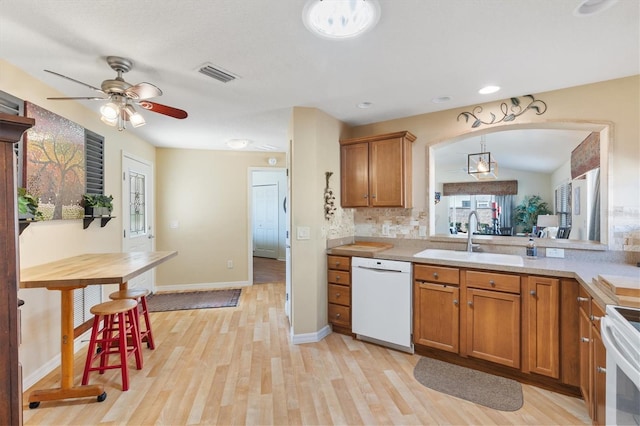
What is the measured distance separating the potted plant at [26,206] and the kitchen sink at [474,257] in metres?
2.96

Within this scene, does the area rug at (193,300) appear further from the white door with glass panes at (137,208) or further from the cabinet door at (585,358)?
the cabinet door at (585,358)

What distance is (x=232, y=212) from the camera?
16.2 feet

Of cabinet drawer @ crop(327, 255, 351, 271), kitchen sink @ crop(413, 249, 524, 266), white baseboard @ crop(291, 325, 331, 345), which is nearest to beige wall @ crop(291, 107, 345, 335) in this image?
white baseboard @ crop(291, 325, 331, 345)

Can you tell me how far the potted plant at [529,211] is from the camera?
20.8 ft

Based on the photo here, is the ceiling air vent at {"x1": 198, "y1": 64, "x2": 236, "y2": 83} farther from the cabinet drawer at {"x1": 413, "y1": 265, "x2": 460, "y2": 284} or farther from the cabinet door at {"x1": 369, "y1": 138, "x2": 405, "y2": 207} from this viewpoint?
the cabinet drawer at {"x1": 413, "y1": 265, "x2": 460, "y2": 284}

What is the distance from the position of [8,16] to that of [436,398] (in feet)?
11.2

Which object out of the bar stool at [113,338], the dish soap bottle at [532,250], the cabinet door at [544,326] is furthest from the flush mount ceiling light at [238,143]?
the cabinet door at [544,326]

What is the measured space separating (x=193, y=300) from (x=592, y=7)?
15.8 feet

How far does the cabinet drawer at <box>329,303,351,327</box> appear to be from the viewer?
297 centimetres

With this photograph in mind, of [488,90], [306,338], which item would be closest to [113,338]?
[306,338]

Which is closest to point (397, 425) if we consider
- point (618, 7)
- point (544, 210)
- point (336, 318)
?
point (336, 318)

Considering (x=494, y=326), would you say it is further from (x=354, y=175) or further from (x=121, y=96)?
(x=121, y=96)

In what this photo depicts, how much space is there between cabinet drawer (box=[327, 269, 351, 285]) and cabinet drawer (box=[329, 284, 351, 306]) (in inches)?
1.9

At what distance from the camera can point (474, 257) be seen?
8.50 feet
